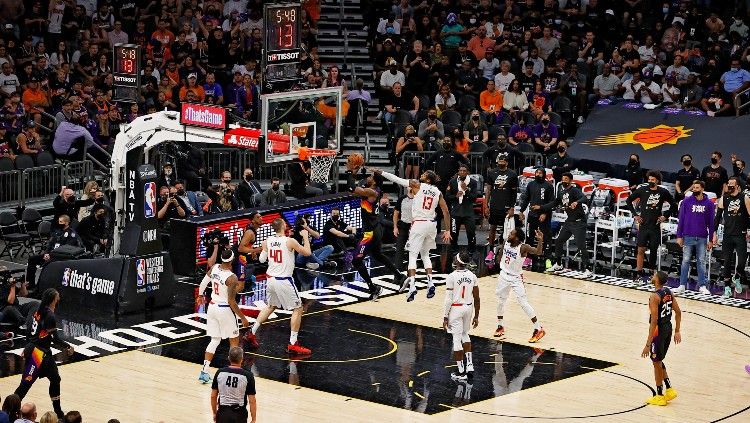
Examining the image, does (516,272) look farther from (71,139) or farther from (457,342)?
(71,139)

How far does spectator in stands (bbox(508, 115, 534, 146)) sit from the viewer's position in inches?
1375

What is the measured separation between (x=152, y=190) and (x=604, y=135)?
45.5 feet

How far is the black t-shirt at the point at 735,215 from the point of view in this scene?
2792cm

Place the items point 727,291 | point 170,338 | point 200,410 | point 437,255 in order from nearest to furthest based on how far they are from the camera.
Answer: point 200,410, point 170,338, point 727,291, point 437,255

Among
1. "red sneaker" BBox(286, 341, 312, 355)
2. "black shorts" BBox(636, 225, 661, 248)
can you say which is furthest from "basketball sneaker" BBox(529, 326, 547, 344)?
"black shorts" BBox(636, 225, 661, 248)

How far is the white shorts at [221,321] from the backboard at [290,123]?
5.61m

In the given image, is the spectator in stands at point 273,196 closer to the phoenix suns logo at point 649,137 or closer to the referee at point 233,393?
the phoenix suns logo at point 649,137

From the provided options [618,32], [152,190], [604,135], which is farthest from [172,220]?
[618,32]

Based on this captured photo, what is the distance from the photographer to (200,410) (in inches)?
807

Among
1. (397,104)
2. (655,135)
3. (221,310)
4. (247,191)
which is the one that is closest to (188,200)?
(247,191)

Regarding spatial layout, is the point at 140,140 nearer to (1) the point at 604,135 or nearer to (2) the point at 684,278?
(2) the point at 684,278

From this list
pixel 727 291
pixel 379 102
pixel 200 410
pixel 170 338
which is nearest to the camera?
pixel 200 410

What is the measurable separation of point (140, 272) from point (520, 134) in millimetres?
12121

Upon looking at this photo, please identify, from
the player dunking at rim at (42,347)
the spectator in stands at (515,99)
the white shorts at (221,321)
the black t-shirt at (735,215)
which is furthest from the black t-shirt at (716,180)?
the player dunking at rim at (42,347)
